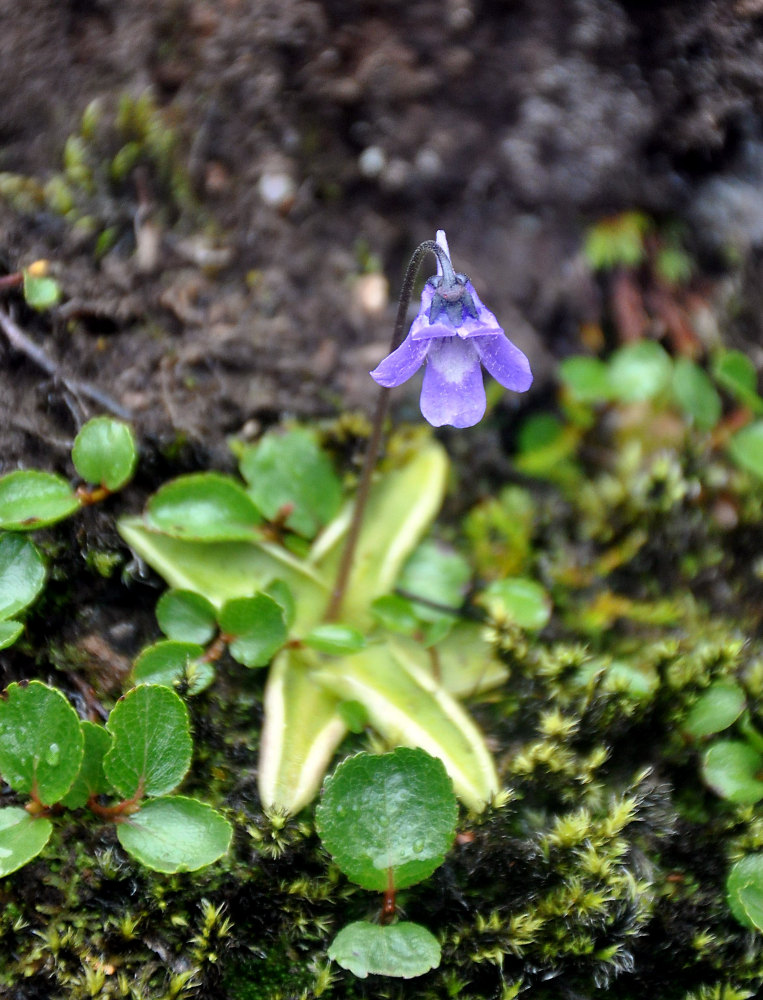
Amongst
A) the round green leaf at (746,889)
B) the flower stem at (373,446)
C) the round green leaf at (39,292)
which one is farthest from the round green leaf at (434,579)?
the round green leaf at (39,292)

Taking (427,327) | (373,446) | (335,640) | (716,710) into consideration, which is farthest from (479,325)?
(716,710)

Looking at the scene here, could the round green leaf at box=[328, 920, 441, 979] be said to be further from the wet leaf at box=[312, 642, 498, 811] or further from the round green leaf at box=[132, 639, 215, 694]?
the round green leaf at box=[132, 639, 215, 694]

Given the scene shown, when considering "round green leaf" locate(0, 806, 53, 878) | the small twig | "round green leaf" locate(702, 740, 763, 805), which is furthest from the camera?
the small twig

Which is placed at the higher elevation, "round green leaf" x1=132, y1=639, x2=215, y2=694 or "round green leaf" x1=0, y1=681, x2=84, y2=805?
"round green leaf" x1=0, y1=681, x2=84, y2=805

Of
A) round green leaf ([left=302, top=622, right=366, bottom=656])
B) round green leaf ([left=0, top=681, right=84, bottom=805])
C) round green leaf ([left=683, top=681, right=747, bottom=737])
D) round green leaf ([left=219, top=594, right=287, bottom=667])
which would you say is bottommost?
round green leaf ([left=683, top=681, right=747, bottom=737])

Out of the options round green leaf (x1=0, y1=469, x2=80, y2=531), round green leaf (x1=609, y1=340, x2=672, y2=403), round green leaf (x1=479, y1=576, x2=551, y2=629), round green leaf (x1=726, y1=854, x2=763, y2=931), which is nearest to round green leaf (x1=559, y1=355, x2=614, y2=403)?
round green leaf (x1=609, y1=340, x2=672, y2=403)

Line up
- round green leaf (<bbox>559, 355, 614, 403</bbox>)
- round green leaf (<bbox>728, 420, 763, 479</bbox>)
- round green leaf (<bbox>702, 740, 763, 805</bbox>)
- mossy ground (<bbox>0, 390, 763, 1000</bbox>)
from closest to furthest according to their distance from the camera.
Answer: mossy ground (<bbox>0, 390, 763, 1000</bbox>) → round green leaf (<bbox>702, 740, 763, 805</bbox>) → round green leaf (<bbox>728, 420, 763, 479</bbox>) → round green leaf (<bbox>559, 355, 614, 403</bbox>)

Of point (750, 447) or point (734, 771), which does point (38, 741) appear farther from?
point (750, 447)

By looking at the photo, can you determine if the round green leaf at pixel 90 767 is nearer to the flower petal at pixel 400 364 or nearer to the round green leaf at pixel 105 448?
the round green leaf at pixel 105 448
